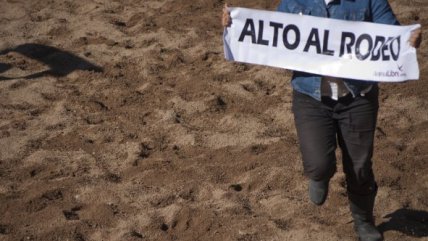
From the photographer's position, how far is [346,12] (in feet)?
12.9

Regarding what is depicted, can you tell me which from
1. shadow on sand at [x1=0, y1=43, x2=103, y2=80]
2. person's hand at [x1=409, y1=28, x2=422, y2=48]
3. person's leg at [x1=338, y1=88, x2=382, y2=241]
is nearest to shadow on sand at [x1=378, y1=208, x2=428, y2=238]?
person's leg at [x1=338, y1=88, x2=382, y2=241]

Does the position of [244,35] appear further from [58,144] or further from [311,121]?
[58,144]

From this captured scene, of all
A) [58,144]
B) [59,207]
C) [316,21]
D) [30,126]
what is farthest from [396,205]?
[30,126]

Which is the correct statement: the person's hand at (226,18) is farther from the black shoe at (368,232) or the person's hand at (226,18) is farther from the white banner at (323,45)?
the black shoe at (368,232)

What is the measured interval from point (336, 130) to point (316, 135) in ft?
0.54

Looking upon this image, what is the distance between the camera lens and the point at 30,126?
6062mm

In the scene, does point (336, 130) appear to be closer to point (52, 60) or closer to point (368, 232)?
point (368, 232)

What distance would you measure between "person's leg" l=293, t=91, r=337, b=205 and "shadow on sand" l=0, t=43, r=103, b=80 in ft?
11.4

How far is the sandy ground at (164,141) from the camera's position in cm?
468

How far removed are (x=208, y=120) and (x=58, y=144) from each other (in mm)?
1273

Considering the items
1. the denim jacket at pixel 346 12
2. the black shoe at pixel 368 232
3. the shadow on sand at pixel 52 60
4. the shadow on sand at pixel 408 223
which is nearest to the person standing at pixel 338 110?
the denim jacket at pixel 346 12

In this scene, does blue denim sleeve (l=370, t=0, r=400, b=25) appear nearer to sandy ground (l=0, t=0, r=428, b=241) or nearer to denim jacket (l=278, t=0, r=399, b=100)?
denim jacket (l=278, t=0, r=399, b=100)

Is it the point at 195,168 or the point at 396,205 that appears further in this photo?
the point at 195,168

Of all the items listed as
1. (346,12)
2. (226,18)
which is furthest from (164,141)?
(346,12)
